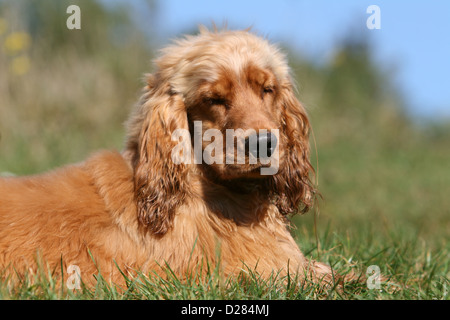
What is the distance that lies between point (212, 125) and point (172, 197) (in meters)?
0.51

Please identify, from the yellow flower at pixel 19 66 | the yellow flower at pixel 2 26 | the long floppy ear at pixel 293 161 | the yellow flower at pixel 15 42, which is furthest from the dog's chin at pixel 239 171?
the yellow flower at pixel 2 26

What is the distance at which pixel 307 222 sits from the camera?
22.8 feet

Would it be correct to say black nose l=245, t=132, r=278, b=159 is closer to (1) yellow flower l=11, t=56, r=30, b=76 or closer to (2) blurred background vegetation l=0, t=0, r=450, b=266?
(2) blurred background vegetation l=0, t=0, r=450, b=266

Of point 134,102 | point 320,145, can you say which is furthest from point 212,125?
point 320,145

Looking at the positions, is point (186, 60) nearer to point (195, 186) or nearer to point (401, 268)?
point (195, 186)

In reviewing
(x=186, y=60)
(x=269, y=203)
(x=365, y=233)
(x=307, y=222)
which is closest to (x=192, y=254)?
(x=269, y=203)

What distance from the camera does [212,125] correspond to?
3.54 metres

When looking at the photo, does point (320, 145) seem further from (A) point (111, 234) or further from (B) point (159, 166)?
(A) point (111, 234)

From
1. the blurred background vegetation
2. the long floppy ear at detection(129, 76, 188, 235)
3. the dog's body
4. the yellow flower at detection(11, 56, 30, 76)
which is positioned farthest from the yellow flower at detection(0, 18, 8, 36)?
the long floppy ear at detection(129, 76, 188, 235)

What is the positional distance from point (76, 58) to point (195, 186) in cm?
823

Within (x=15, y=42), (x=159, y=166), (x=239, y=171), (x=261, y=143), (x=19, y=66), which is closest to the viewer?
(x=261, y=143)

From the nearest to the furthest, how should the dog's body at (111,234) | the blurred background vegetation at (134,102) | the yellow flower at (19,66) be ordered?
the dog's body at (111,234) < the blurred background vegetation at (134,102) < the yellow flower at (19,66)

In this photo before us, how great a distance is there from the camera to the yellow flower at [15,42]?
970cm

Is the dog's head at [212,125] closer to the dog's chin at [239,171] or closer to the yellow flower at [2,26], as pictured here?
the dog's chin at [239,171]
